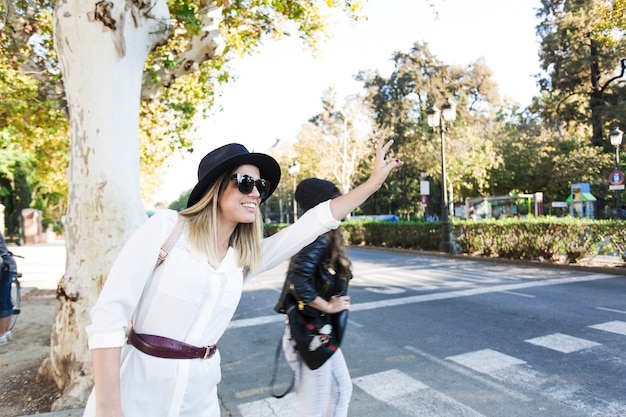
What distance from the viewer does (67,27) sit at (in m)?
4.06

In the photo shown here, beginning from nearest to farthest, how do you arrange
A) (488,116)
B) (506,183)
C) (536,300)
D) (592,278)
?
(536,300) < (592,278) < (506,183) < (488,116)

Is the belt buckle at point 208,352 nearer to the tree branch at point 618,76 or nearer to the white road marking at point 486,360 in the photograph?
the white road marking at point 486,360

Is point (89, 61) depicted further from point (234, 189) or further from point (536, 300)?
point (536, 300)

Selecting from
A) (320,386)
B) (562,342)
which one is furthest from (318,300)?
(562,342)

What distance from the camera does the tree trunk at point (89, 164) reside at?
4.03 m

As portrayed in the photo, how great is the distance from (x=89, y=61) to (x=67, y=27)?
14.4 inches

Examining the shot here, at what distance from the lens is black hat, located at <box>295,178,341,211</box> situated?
3000 millimetres

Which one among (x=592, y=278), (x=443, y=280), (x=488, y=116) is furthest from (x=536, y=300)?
(x=488, y=116)

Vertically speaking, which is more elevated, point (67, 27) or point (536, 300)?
point (67, 27)

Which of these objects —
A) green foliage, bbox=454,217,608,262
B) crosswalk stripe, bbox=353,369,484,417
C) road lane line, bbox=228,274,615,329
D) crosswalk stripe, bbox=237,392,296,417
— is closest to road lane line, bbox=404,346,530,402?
crosswalk stripe, bbox=353,369,484,417

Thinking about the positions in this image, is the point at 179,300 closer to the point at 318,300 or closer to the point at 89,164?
the point at 318,300

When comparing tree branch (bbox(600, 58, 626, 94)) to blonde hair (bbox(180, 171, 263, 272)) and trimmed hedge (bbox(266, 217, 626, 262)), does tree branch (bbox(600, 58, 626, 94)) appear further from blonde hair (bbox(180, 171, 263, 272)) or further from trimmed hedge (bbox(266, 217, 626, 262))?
blonde hair (bbox(180, 171, 263, 272))

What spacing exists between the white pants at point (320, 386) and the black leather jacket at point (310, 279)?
25 cm

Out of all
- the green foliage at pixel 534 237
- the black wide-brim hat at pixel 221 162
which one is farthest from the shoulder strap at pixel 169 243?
the green foliage at pixel 534 237
